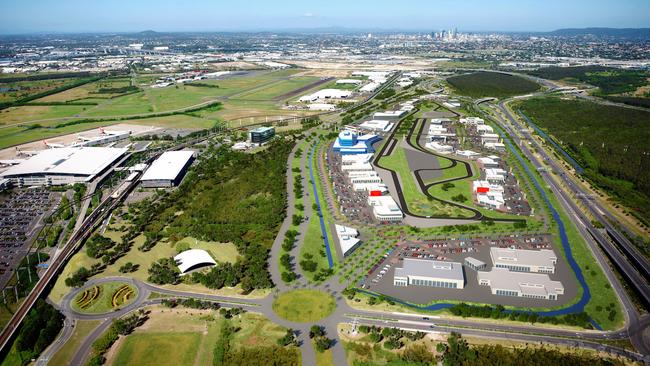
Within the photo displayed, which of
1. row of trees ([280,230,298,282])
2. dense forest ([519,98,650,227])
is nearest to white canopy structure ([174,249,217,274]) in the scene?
row of trees ([280,230,298,282])

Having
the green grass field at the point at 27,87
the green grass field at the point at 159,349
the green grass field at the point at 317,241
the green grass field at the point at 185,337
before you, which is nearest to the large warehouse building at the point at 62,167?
the green grass field at the point at 317,241

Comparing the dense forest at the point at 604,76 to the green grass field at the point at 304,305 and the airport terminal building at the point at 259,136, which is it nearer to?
the airport terminal building at the point at 259,136

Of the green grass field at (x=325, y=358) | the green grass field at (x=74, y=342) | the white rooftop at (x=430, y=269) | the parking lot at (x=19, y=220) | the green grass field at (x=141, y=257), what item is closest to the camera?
the green grass field at (x=325, y=358)

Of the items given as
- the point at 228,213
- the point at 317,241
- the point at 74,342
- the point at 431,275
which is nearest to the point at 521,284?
the point at 431,275

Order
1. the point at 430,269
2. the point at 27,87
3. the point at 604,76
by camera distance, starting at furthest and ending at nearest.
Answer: the point at 604,76 < the point at 27,87 < the point at 430,269

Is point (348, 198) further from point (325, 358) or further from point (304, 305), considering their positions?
point (325, 358)

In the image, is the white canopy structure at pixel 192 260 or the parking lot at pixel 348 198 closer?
the white canopy structure at pixel 192 260

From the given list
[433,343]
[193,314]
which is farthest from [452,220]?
[193,314]
